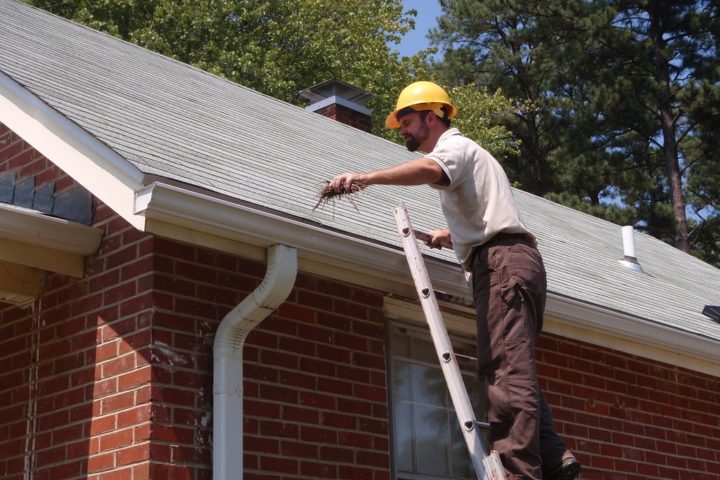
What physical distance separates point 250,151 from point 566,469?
3328mm

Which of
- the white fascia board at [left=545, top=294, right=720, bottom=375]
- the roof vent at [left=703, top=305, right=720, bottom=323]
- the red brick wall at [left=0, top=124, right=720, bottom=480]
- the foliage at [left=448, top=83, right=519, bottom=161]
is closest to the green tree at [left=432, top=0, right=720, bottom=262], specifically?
the foliage at [left=448, top=83, right=519, bottom=161]

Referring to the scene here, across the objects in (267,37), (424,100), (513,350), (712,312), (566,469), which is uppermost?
(267,37)

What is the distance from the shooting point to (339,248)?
546 centimetres

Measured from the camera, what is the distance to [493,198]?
199 inches

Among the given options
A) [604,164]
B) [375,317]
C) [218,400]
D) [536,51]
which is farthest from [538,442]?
[536,51]

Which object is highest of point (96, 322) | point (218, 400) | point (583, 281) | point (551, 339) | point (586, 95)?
point (586, 95)

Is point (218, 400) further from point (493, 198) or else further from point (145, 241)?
point (493, 198)

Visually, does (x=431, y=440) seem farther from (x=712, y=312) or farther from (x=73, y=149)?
(x=712, y=312)

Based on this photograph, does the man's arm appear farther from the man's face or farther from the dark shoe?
the dark shoe

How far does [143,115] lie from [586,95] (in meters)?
27.0

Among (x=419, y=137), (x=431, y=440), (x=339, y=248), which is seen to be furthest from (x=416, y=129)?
(x=431, y=440)

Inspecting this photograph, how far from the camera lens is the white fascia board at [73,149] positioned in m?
4.93

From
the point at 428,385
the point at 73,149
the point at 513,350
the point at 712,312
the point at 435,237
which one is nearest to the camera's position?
the point at 513,350

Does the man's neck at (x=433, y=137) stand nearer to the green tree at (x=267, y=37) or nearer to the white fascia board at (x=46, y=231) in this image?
the white fascia board at (x=46, y=231)
